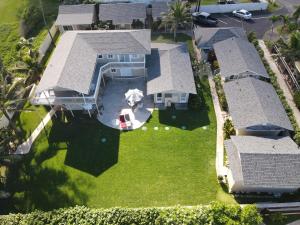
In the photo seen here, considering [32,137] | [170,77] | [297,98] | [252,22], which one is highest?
[252,22]

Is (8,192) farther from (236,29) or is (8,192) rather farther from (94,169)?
(236,29)

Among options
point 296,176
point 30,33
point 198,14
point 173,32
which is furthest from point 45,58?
point 296,176

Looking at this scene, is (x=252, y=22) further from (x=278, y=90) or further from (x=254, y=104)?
(x=254, y=104)

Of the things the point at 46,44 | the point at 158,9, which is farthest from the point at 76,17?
the point at 158,9

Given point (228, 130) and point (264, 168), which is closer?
point (264, 168)

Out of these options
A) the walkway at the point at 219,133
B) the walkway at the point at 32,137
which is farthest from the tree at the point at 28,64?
the walkway at the point at 219,133

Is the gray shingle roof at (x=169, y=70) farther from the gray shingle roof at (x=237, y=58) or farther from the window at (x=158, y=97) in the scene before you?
the gray shingle roof at (x=237, y=58)
